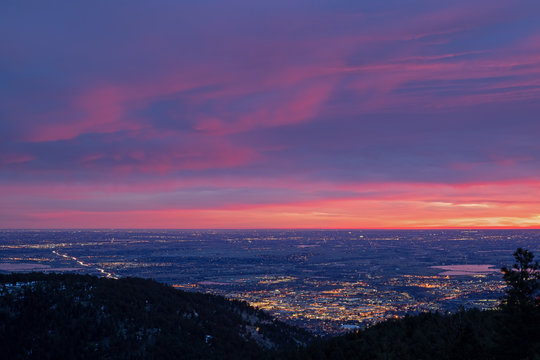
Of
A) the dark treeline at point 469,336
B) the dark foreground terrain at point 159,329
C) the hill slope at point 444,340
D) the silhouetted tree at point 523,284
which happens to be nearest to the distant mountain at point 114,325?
the dark foreground terrain at point 159,329

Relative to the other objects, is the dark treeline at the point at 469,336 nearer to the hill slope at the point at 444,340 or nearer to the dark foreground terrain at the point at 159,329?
the hill slope at the point at 444,340

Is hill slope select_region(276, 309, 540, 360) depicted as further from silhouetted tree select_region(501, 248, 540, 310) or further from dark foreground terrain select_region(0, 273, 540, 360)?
silhouetted tree select_region(501, 248, 540, 310)

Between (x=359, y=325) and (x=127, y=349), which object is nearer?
(x=127, y=349)

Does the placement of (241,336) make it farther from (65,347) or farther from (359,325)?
(359,325)

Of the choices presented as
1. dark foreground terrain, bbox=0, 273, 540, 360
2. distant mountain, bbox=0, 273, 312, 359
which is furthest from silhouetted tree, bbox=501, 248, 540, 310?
distant mountain, bbox=0, 273, 312, 359

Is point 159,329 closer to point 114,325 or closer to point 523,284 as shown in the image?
point 114,325

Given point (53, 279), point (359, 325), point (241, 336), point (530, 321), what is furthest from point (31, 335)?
point (359, 325)
